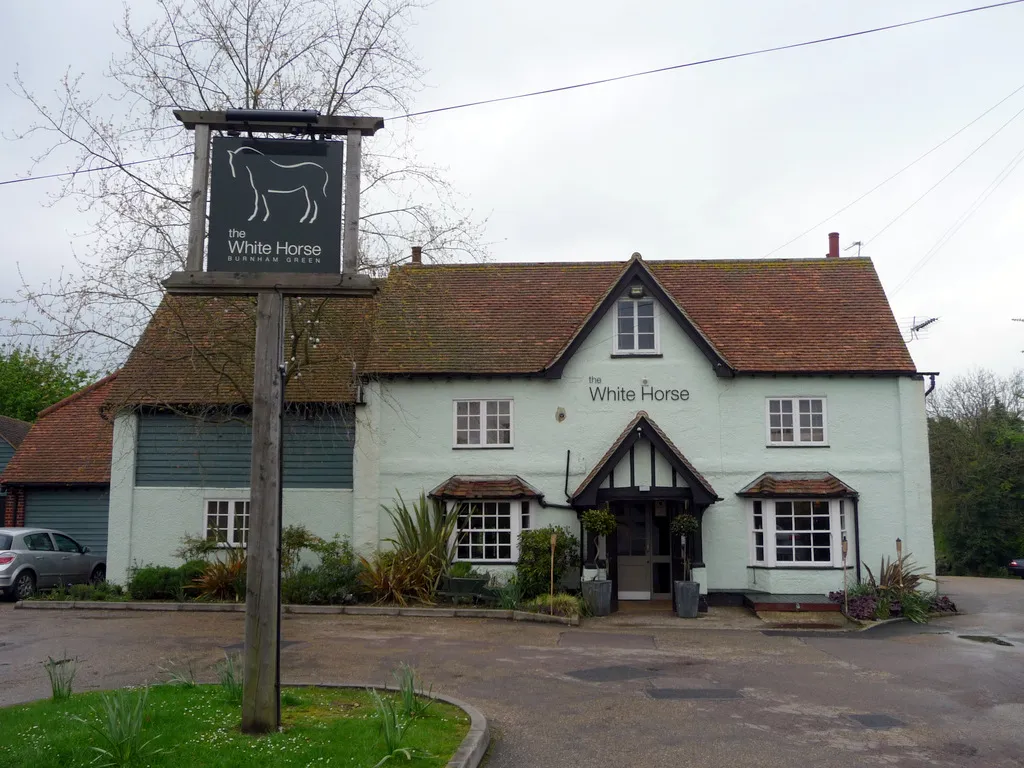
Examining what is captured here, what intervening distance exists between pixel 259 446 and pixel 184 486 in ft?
47.5

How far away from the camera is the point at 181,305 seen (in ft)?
58.9

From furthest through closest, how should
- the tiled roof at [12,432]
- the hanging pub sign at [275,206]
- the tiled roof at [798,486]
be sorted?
1. the tiled roof at [12,432]
2. the tiled roof at [798,486]
3. the hanging pub sign at [275,206]

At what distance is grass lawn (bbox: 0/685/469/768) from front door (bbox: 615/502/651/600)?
37.2 ft

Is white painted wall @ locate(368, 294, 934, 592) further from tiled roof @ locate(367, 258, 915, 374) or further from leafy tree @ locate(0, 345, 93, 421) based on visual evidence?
leafy tree @ locate(0, 345, 93, 421)

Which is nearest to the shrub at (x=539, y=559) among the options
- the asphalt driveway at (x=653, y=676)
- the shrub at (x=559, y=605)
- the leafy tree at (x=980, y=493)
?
the shrub at (x=559, y=605)

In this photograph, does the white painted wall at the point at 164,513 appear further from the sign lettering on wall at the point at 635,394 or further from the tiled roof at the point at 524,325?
the sign lettering on wall at the point at 635,394

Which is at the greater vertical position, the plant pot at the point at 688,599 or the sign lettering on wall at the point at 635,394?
the sign lettering on wall at the point at 635,394

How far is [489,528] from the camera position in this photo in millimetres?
20672

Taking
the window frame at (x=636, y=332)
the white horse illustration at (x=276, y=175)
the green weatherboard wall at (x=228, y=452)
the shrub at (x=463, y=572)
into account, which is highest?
the window frame at (x=636, y=332)

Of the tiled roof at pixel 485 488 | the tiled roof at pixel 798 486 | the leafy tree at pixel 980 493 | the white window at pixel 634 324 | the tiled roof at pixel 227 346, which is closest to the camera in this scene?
the tiled roof at pixel 227 346

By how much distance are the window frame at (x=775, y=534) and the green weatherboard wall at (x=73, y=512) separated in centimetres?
1696

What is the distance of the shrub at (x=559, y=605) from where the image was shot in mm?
17828

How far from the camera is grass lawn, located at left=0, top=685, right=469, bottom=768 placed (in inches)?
287

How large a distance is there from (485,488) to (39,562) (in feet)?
33.4
